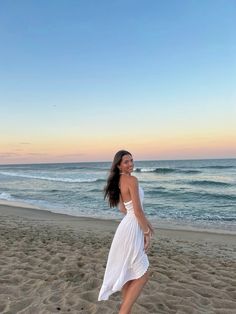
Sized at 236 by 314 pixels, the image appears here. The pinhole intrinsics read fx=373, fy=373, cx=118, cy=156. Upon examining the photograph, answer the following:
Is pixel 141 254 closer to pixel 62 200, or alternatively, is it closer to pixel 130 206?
pixel 130 206

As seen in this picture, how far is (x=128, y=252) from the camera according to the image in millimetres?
3502

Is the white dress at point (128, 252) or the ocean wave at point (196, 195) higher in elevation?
the white dress at point (128, 252)

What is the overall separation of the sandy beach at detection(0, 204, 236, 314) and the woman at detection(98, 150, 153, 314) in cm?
82

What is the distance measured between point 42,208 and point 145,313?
13.3 metres

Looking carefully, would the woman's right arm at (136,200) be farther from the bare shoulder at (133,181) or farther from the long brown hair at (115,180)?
the long brown hair at (115,180)

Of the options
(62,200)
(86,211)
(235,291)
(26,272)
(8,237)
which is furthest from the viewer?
(62,200)

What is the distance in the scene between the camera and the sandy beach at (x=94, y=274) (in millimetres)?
4402

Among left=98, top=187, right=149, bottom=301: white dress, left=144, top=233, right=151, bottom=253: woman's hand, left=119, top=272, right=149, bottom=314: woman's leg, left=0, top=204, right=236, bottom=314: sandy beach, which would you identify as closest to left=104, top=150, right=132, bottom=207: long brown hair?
left=98, top=187, right=149, bottom=301: white dress

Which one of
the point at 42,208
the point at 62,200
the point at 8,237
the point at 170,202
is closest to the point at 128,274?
the point at 8,237

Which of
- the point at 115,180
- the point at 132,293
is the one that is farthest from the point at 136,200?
the point at 132,293

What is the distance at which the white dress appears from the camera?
350 centimetres

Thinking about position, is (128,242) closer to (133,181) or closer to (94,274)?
(133,181)

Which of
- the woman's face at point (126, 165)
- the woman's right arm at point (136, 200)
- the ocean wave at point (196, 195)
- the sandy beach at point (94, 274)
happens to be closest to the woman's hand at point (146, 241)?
the woman's right arm at point (136, 200)

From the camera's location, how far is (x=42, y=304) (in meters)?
4.42
